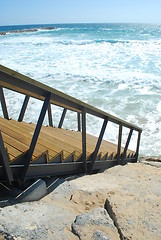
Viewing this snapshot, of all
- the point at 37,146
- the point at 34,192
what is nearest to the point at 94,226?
the point at 34,192

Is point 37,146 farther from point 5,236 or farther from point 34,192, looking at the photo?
point 5,236

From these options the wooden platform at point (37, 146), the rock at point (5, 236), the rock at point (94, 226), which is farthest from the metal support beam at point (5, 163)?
the rock at point (94, 226)

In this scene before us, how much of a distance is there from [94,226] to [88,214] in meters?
0.18

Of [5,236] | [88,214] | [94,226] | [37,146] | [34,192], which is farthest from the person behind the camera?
[37,146]

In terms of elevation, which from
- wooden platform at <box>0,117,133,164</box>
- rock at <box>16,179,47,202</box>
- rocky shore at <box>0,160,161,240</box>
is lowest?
rocky shore at <box>0,160,161,240</box>

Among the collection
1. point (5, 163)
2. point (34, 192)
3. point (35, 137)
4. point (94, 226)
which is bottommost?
point (94, 226)

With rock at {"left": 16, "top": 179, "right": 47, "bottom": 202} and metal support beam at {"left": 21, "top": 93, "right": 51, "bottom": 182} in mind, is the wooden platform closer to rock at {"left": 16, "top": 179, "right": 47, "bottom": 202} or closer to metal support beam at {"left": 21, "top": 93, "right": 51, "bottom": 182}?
metal support beam at {"left": 21, "top": 93, "right": 51, "bottom": 182}

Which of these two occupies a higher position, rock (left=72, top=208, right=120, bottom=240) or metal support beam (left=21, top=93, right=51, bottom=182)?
metal support beam (left=21, top=93, right=51, bottom=182)

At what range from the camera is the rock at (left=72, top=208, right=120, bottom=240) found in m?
2.38

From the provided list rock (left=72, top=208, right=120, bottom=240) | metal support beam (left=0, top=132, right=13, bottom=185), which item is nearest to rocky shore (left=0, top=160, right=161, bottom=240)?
rock (left=72, top=208, right=120, bottom=240)

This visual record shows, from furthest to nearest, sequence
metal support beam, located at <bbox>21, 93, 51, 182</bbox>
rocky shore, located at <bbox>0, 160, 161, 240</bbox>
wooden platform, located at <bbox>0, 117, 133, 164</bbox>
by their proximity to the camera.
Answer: wooden platform, located at <bbox>0, 117, 133, 164</bbox>
metal support beam, located at <bbox>21, 93, 51, 182</bbox>
rocky shore, located at <bbox>0, 160, 161, 240</bbox>

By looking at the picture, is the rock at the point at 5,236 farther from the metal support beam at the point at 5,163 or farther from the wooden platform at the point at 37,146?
the wooden platform at the point at 37,146

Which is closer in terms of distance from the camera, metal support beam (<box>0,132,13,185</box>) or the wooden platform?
metal support beam (<box>0,132,13,185</box>)

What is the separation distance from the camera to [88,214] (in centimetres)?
266
